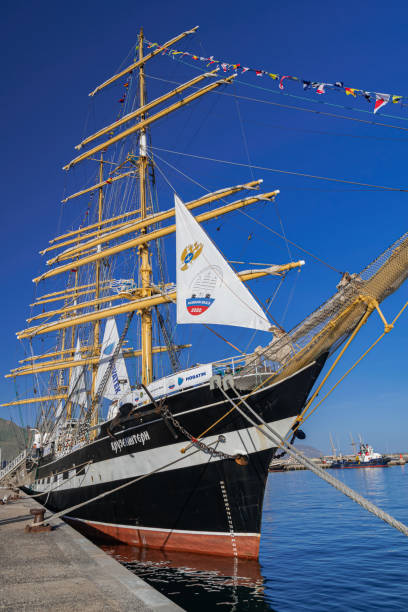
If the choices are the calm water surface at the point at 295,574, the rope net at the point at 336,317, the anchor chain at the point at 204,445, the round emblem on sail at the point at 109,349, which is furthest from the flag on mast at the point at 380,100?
the round emblem on sail at the point at 109,349

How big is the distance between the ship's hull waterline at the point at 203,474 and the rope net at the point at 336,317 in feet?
2.02

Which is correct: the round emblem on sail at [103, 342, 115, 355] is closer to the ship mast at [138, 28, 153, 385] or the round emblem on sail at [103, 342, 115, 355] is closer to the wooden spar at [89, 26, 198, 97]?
the ship mast at [138, 28, 153, 385]

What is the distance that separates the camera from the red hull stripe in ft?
37.6

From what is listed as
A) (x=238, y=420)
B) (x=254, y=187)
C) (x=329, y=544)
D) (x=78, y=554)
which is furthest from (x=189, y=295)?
(x=329, y=544)

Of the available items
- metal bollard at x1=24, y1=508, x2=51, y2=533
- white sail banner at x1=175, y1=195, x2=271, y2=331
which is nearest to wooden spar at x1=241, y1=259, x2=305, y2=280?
white sail banner at x1=175, y1=195, x2=271, y2=331

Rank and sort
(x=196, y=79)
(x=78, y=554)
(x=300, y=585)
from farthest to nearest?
(x=196, y=79) → (x=300, y=585) → (x=78, y=554)

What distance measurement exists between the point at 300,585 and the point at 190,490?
12.2 ft

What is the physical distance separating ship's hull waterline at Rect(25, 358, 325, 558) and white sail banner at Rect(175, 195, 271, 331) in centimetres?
200

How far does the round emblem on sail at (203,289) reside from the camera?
12539 mm

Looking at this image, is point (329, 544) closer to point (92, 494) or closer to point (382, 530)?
point (382, 530)

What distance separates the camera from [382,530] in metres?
17.4

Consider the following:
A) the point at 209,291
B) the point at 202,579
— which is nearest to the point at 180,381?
the point at 209,291

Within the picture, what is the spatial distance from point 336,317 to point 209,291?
4.00m

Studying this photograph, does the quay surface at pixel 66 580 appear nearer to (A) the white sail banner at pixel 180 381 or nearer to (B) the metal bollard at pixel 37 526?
A: (B) the metal bollard at pixel 37 526
